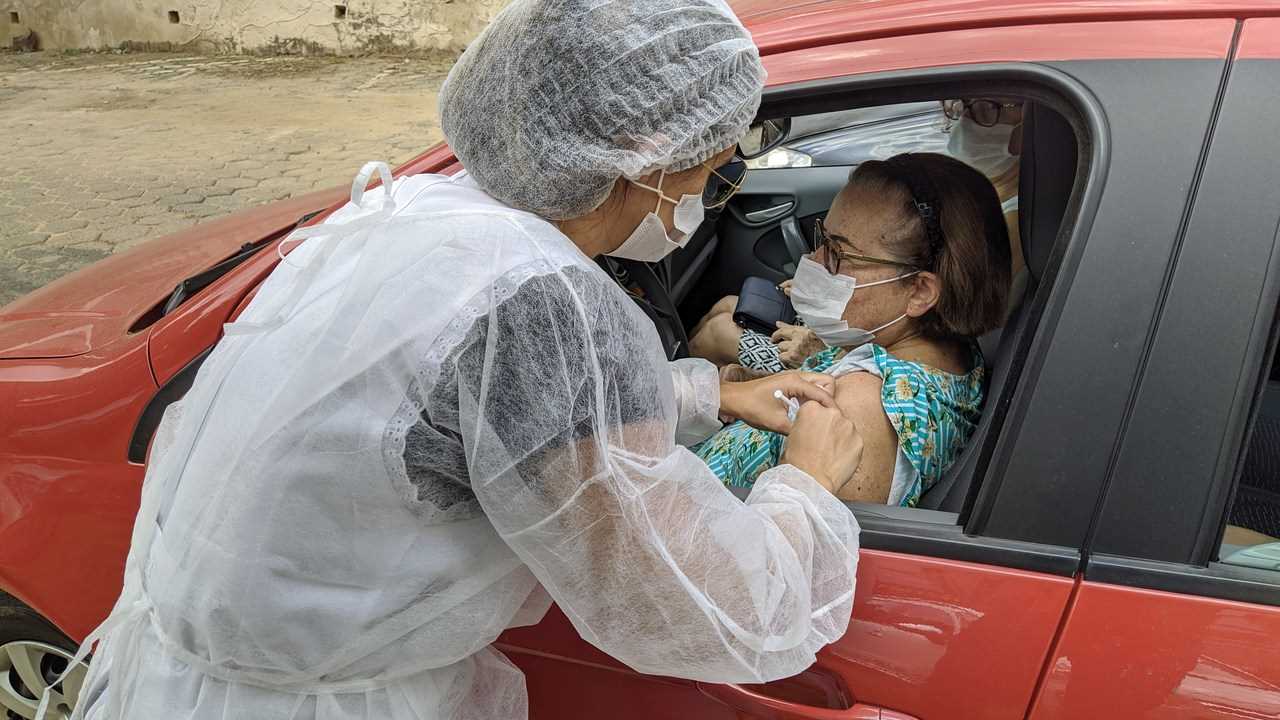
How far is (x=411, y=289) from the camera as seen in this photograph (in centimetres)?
103

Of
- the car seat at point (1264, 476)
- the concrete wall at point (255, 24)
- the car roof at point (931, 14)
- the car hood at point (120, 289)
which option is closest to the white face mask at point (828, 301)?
the car roof at point (931, 14)

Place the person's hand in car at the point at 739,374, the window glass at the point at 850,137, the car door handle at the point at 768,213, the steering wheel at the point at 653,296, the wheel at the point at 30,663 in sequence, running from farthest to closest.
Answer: the car door handle at the point at 768,213, the window glass at the point at 850,137, the person's hand in car at the point at 739,374, the steering wheel at the point at 653,296, the wheel at the point at 30,663

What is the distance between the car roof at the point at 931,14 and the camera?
126 cm

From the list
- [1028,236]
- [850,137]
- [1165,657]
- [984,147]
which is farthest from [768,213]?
[1165,657]

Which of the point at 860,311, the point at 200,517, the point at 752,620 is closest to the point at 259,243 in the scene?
the point at 200,517

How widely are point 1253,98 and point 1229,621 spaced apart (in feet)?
2.11

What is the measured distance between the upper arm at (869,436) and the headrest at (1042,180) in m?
0.36

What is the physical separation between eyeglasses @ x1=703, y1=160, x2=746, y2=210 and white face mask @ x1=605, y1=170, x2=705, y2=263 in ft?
0.15

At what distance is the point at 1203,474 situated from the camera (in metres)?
1.16

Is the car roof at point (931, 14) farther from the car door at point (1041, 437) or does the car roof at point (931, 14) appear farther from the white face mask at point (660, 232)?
the white face mask at point (660, 232)

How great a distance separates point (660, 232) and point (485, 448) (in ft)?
1.43

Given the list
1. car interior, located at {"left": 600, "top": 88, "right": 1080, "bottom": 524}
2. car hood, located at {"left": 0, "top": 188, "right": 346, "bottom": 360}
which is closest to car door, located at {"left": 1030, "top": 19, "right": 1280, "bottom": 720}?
car interior, located at {"left": 600, "top": 88, "right": 1080, "bottom": 524}

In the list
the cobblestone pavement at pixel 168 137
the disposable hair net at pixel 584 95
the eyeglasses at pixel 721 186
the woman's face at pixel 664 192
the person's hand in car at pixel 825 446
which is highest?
the disposable hair net at pixel 584 95

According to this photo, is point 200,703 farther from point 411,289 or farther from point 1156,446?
point 1156,446
